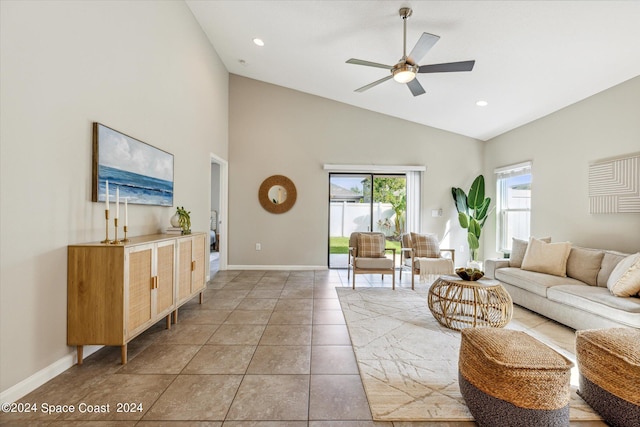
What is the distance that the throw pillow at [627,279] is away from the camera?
2576mm

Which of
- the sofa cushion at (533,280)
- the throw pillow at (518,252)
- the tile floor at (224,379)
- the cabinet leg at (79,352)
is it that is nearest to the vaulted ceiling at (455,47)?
the throw pillow at (518,252)

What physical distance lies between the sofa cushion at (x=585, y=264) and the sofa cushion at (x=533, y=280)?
90 mm

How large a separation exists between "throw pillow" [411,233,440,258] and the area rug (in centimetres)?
121

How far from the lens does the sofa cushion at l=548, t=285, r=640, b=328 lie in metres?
2.36

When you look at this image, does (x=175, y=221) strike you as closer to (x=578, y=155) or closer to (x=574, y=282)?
(x=574, y=282)

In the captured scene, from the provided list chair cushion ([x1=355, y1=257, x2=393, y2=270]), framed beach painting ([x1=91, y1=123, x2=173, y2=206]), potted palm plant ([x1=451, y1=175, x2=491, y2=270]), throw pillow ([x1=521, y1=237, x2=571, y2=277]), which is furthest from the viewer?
potted palm plant ([x1=451, y1=175, x2=491, y2=270])

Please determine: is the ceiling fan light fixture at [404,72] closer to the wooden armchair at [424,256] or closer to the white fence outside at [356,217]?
the wooden armchair at [424,256]

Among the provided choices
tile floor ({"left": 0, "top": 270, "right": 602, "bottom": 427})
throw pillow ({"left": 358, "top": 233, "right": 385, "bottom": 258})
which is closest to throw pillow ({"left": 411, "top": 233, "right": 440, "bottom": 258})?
throw pillow ({"left": 358, "top": 233, "right": 385, "bottom": 258})

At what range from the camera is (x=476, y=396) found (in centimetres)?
161

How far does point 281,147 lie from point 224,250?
239 cm

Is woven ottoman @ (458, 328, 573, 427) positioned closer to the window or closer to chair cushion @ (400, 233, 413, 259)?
chair cushion @ (400, 233, 413, 259)

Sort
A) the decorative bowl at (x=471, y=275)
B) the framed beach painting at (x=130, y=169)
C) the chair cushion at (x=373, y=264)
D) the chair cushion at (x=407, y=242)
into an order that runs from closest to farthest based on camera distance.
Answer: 1. the framed beach painting at (x=130, y=169)
2. the decorative bowl at (x=471, y=275)
3. the chair cushion at (x=373, y=264)
4. the chair cushion at (x=407, y=242)

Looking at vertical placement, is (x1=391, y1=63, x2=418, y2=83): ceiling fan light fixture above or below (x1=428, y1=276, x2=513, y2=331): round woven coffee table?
above

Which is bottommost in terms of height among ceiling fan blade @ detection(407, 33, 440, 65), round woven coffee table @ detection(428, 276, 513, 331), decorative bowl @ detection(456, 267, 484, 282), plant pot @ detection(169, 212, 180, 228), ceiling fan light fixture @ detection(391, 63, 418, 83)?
round woven coffee table @ detection(428, 276, 513, 331)
